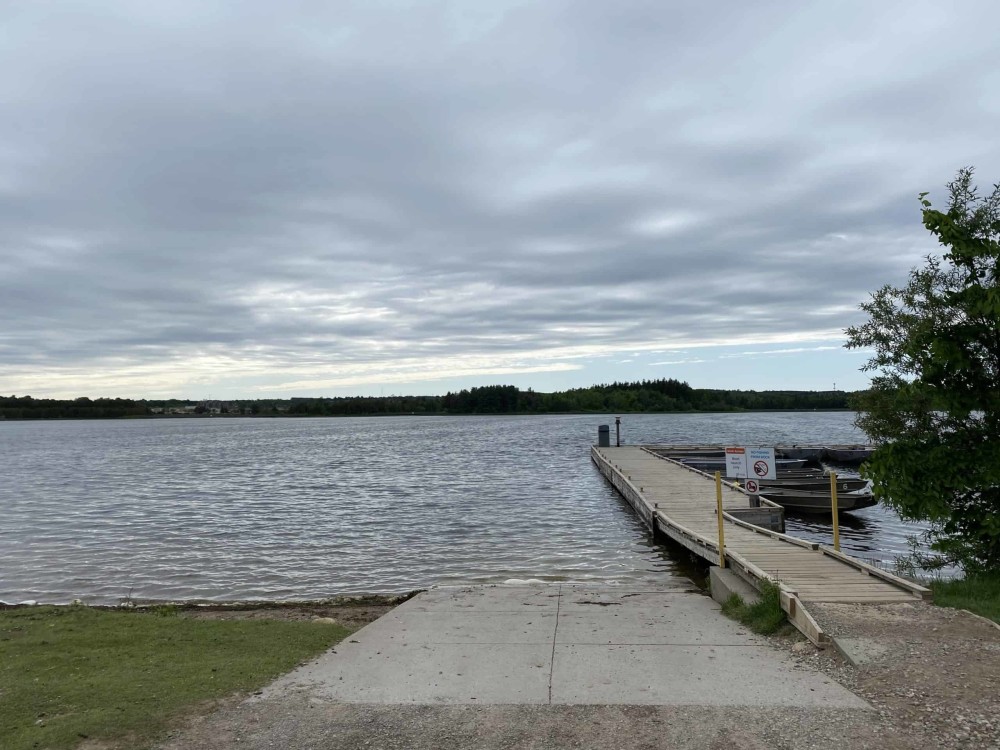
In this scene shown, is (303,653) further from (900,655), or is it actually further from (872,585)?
(872,585)

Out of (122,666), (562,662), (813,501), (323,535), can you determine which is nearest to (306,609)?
(122,666)

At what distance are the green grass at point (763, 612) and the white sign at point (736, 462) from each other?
7.01 m

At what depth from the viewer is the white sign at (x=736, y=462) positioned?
15602 millimetres

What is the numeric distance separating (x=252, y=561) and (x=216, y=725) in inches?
440

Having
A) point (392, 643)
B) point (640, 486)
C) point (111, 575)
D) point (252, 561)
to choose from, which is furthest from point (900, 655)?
point (640, 486)

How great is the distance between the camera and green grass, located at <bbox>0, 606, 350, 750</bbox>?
517 centimetres

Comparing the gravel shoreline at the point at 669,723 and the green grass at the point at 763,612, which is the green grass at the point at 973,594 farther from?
the green grass at the point at 763,612

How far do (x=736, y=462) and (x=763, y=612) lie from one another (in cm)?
830

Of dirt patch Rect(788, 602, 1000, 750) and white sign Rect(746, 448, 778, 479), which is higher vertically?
white sign Rect(746, 448, 778, 479)

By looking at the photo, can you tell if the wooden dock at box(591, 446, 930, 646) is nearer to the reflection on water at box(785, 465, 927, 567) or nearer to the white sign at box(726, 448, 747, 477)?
the white sign at box(726, 448, 747, 477)

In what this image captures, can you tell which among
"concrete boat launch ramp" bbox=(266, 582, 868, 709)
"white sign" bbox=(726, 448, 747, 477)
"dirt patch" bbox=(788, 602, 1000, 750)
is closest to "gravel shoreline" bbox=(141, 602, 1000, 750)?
"dirt patch" bbox=(788, 602, 1000, 750)

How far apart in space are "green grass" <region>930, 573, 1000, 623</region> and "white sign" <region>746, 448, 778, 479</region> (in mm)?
6219

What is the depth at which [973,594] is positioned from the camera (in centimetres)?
807

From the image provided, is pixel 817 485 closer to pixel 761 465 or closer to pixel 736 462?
pixel 736 462
